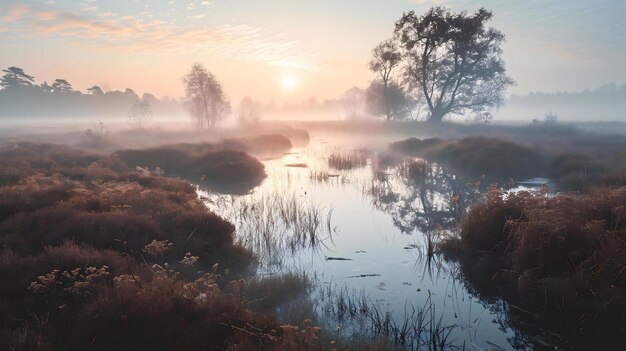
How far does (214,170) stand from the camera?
25.2 meters

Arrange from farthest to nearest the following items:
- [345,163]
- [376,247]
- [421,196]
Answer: [345,163], [421,196], [376,247]

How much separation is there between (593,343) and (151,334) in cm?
681

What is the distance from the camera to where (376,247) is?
1131 centimetres

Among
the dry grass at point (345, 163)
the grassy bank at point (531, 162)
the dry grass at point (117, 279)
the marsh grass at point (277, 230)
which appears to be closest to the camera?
the dry grass at point (117, 279)

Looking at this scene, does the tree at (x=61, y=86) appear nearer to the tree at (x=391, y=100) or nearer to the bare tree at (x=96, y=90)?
the bare tree at (x=96, y=90)

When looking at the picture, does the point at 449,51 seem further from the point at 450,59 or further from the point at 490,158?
the point at 490,158

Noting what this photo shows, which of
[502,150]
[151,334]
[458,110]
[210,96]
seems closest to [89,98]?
[210,96]

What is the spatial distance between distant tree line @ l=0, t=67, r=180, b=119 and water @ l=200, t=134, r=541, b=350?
89.4m

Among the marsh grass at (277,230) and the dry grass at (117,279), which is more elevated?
the dry grass at (117,279)

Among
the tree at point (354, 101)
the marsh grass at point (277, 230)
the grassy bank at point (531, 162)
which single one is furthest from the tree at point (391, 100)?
the marsh grass at point (277, 230)

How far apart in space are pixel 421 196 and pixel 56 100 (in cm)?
14221

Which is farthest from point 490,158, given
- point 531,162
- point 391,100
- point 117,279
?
point 391,100

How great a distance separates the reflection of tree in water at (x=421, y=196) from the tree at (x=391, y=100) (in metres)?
33.0

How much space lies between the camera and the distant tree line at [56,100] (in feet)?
364
